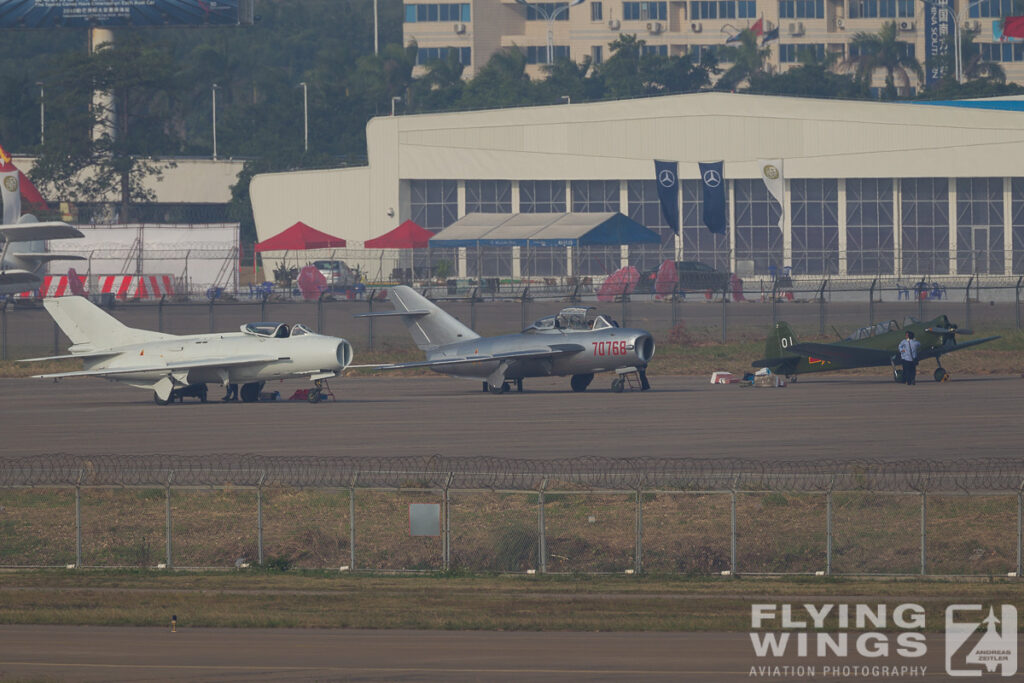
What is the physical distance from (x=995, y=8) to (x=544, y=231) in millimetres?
105389

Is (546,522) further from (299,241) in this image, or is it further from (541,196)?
(541,196)

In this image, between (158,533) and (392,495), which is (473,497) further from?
(158,533)

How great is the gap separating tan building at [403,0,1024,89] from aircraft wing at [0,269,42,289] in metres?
120

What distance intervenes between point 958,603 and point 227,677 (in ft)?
25.6

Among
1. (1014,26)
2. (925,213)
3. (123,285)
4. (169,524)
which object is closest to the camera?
(169,524)

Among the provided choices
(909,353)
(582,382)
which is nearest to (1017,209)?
(909,353)

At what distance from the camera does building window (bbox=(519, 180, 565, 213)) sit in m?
97.6

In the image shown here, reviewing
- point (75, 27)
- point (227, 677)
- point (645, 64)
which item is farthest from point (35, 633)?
point (645, 64)


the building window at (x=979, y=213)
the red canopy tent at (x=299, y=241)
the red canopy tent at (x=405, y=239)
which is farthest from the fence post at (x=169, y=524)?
the building window at (x=979, y=213)

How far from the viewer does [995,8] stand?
559 feet

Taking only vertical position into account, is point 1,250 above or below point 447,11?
below

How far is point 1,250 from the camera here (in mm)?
51500

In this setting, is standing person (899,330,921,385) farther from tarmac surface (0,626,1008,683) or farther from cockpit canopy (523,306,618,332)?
tarmac surface (0,626,1008,683)

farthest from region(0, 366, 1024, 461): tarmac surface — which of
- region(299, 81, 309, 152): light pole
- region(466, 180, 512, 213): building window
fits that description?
region(299, 81, 309, 152): light pole
